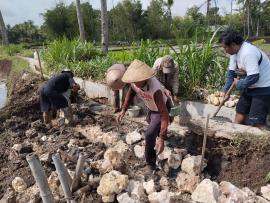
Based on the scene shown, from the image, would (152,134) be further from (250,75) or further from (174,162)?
(250,75)

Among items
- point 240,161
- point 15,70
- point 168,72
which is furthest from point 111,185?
point 15,70

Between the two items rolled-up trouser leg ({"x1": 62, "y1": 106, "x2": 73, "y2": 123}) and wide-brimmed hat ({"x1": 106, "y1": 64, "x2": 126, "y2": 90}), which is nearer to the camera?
wide-brimmed hat ({"x1": 106, "y1": 64, "x2": 126, "y2": 90})

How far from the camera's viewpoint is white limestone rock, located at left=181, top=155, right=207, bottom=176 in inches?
157

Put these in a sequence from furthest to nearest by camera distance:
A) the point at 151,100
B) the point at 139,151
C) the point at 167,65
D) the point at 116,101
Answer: the point at 116,101
the point at 167,65
the point at 139,151
the point at 151,100

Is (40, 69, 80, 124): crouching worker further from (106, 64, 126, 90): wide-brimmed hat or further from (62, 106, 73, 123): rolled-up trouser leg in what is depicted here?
(106, 64, 126, 90): wide-brimmed hat

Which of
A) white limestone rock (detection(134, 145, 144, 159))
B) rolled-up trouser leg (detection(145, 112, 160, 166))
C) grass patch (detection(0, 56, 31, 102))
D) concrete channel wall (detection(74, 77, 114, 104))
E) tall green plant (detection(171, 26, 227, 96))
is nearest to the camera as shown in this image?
rolled-up trouser leg (detection(145, 112, 160, 166))

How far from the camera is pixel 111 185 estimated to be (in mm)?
3828

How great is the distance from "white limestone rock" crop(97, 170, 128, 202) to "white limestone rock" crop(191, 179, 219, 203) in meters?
0.79

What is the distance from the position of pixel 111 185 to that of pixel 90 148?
1.32m

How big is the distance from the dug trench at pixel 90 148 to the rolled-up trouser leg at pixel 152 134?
25cm

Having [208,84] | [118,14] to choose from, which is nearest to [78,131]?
[208,84]

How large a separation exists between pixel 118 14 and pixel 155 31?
4141 mm

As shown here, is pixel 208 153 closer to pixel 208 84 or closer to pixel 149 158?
pixel 149 158

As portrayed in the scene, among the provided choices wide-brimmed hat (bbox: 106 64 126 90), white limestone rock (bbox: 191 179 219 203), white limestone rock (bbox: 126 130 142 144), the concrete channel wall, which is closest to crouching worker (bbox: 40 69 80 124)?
wide-brimmed hat (bbox: 106 64 126 90)
